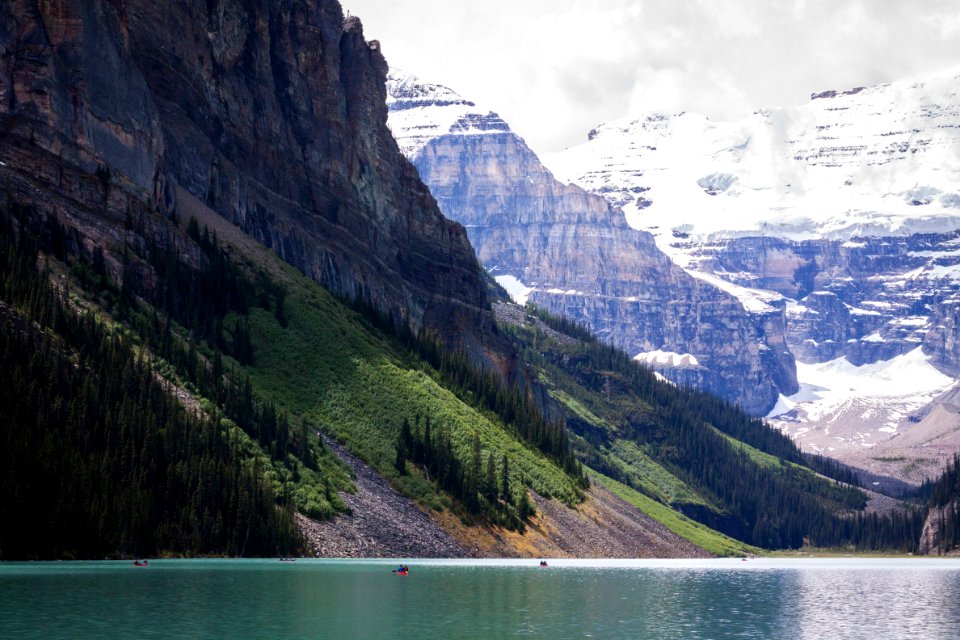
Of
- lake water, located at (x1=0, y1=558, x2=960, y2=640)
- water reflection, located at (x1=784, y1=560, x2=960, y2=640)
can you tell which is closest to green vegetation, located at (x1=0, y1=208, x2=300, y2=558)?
lake water, located at (x1=0, y1=558, x2=960, y2=640)

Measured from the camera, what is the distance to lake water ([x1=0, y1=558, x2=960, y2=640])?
100562mm

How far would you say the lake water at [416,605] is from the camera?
330 feet

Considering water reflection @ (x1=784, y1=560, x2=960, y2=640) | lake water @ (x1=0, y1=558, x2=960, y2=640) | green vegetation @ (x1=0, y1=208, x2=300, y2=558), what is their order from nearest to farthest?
lake water @ (x1=0, y1=558, x2=960, y2=640) → water reflection @ (x1=784, y1=560, x2=960, y2=640) → green vegetation @ (x1=0, y1=208, x2=300, y2=558)

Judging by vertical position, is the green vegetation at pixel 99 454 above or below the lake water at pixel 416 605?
above

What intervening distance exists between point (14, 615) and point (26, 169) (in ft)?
352

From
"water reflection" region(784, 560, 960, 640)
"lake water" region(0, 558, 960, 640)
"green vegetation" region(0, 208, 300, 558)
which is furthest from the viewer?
"green vegetation" region(0, 208, 300, 558)

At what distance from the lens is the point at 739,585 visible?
16825cm

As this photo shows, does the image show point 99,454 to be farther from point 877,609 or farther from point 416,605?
point 877,609

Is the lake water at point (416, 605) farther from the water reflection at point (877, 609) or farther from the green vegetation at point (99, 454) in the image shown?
the green vegetation at point (99, 454)

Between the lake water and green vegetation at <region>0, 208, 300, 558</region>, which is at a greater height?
green vegetation at <region>0, 208, 300, 558</region>

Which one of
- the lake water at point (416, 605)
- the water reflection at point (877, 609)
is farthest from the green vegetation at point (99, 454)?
the water reflection at point (877, 609)

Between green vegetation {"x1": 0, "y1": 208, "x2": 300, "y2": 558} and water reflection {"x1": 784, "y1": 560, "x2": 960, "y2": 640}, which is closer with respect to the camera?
water reflection {"x1": 784, "y1": 560, "x2": 960, "y2": 640}

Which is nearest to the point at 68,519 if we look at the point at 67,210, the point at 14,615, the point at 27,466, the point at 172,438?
the point at 27,466

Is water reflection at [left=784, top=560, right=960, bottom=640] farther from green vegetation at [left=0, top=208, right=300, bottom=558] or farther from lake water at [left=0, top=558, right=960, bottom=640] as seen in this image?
green vegetation at [left=0, top=208, right=300, bottom=558]
